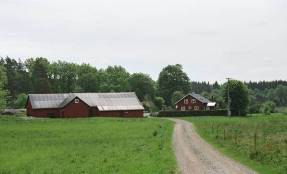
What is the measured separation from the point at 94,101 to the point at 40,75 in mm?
68697

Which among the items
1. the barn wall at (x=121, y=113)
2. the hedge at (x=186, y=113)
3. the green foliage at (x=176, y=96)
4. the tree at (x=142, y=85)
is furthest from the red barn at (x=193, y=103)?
the barn wall at (x=121, y=113)

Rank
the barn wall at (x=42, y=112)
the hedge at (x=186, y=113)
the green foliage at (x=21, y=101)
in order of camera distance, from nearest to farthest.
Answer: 1. the barn wall at (x=42, y=112)
2. the hedge at (x=186, y=113)
3. the green foliage at (x=21, y=101)

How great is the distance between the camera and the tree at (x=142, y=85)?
168250 millimetres

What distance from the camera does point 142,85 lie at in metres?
169

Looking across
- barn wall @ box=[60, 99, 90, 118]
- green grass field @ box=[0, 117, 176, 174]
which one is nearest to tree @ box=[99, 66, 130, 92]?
barn wall @ box=[60, 99, 90, 118]

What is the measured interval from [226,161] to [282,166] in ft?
11.6

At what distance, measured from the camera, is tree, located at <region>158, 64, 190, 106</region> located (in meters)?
174

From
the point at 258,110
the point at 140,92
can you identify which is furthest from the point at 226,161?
the point at 140,92

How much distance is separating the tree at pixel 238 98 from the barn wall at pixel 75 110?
108 ft

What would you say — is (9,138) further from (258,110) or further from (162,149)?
(258,110)

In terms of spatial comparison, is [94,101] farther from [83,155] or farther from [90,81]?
[83,155]

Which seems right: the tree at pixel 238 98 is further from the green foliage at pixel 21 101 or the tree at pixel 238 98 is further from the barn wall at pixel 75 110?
the green foliage at pixel 21 101

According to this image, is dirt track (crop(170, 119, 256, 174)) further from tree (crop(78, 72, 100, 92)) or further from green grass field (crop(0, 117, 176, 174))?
tree (crop(78, 72, 100, 92))

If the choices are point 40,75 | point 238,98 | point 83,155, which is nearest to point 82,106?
point 238,98
